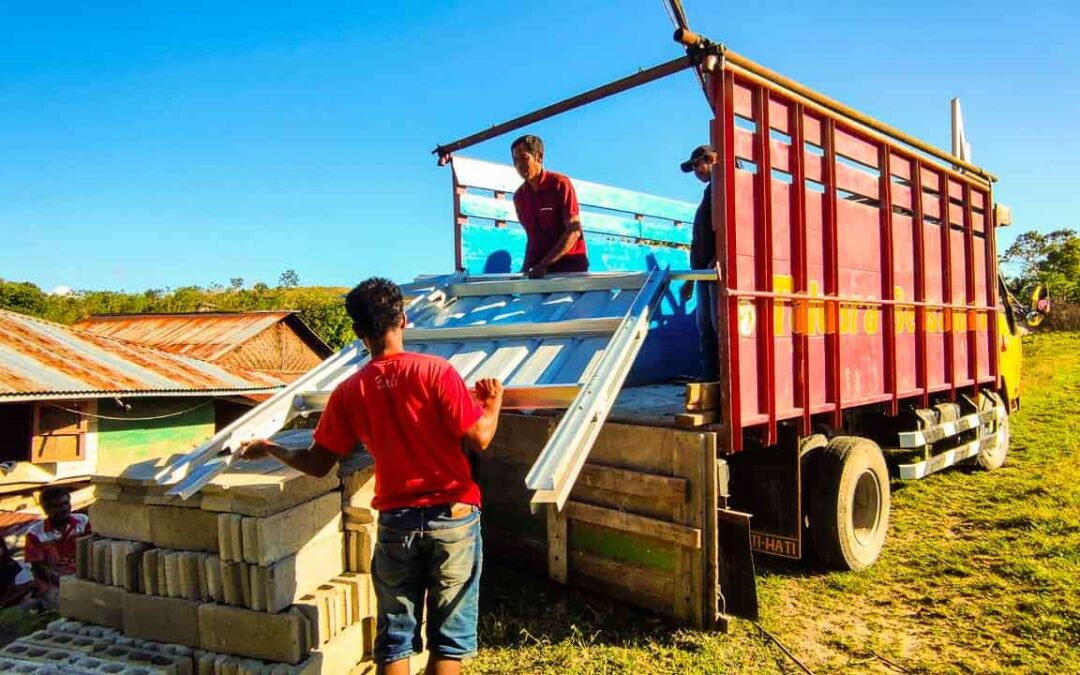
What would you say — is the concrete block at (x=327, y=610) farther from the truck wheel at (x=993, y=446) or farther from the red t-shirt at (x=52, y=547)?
the truck wheel at (x=993, y=446)

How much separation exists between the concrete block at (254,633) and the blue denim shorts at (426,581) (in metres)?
0.55

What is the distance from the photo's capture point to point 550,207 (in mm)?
5148

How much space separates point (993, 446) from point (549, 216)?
5674 mm

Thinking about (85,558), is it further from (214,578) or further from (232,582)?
(232,582)

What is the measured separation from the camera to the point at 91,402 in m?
10.3

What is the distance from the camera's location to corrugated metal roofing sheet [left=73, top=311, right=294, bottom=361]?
17359 mm

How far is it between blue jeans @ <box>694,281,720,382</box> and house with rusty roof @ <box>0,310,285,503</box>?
7.55 meters

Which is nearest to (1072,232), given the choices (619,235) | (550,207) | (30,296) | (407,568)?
(619,235)

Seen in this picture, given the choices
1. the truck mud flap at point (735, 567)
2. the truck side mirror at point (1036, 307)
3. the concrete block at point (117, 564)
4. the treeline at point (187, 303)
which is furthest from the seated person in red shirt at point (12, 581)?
the treeline at point (187, 303)

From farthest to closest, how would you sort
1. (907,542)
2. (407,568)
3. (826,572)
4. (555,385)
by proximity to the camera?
(907,542) < (826,572) < (555,385) < (407,568)

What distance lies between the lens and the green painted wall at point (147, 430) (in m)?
10.6

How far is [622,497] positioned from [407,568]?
168cm

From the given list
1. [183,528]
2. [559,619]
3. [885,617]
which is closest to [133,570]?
[183,528]

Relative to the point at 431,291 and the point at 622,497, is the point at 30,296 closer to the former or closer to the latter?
the point at 431,291
